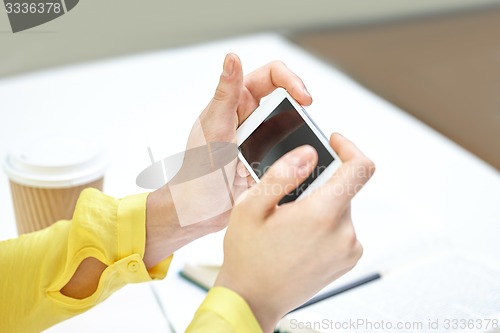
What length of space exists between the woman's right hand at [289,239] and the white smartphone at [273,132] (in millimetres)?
122

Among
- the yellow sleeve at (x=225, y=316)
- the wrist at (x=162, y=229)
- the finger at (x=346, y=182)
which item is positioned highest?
the finger at (x=346, y=182)

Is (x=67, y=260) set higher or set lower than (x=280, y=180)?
Answer: lower

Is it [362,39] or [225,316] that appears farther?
[362,39]

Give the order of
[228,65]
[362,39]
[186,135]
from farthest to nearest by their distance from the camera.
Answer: [362,39] → [186,135] → [228,65]

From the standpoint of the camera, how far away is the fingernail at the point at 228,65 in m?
0.70

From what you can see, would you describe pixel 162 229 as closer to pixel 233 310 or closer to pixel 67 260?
Result: pixel 67 260

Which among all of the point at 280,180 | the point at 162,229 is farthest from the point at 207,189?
the point at 280,180

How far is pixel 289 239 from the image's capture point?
1.86 ft

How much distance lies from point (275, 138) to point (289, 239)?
0.65ft

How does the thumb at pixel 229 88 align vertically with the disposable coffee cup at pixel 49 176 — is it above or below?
above

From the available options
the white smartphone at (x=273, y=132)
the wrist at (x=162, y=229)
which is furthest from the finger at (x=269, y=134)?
the wrist at (x=162, y=229)

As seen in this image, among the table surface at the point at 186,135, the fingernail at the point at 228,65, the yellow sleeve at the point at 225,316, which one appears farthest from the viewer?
the table surface at the point at 186,135

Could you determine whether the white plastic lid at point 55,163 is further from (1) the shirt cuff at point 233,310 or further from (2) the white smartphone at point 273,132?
(1) the shirt cuff at point 233,310

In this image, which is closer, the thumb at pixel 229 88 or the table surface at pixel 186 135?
the thumb at pixel 229 88
